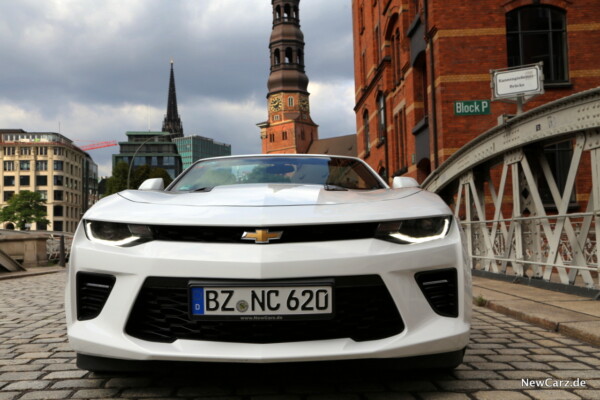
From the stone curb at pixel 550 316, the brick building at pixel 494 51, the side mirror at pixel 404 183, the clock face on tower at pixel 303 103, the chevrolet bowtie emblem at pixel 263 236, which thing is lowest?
the stone curb at pixel 550 316

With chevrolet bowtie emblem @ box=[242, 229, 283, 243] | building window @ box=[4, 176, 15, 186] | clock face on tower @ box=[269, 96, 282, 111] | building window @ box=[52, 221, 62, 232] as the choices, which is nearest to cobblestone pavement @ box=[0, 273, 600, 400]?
chevrolet bowtie emblem @ box=[242, 229, 283, 243]

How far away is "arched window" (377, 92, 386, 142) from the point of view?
87.5 feet

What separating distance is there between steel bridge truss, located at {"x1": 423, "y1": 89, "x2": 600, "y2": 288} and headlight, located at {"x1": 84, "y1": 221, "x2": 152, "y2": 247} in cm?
505

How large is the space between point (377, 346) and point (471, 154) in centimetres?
764

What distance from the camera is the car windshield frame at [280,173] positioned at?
13.4ft

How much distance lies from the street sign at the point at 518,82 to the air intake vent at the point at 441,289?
282 inches

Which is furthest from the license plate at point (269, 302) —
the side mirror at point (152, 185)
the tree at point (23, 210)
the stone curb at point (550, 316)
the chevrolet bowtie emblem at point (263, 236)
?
the tree at point (23, 210)

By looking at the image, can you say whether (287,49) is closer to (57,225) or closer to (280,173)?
(57,225)

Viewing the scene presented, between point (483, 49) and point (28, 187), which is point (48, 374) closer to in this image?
point (483, 49)

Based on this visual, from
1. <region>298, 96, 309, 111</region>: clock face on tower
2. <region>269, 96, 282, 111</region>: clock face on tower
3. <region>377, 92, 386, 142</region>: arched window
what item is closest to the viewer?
<region>377, 92, 386, 142</region>: arched window

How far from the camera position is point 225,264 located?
250 centimetres

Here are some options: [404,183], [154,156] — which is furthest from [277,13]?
[404,183]

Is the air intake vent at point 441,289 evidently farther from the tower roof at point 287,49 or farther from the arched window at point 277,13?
the arched window at point 277,13

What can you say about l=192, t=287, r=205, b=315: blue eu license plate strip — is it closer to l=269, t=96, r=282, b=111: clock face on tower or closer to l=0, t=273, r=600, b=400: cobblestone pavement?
l=0, t=273, r=600, b=400: cobblestone pavement
